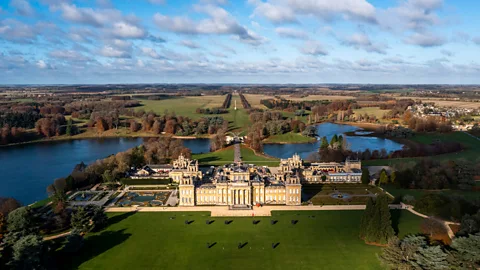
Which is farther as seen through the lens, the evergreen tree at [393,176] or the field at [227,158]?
the field at [227,158]

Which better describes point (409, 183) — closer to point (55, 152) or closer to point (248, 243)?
point (248, 243)

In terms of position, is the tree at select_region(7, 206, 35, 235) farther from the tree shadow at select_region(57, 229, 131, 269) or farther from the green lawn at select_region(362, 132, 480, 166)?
the green lawn at select_region(362, 132, 480, 166)

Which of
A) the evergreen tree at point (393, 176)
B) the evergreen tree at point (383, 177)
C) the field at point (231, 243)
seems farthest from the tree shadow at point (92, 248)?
the evergreen tree at point (393, 176)

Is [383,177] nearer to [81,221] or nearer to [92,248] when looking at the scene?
[92,248]

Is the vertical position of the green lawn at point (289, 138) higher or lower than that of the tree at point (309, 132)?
lower

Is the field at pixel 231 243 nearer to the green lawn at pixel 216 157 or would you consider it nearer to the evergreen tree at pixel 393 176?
the evergreen tree at pixel 393 176
